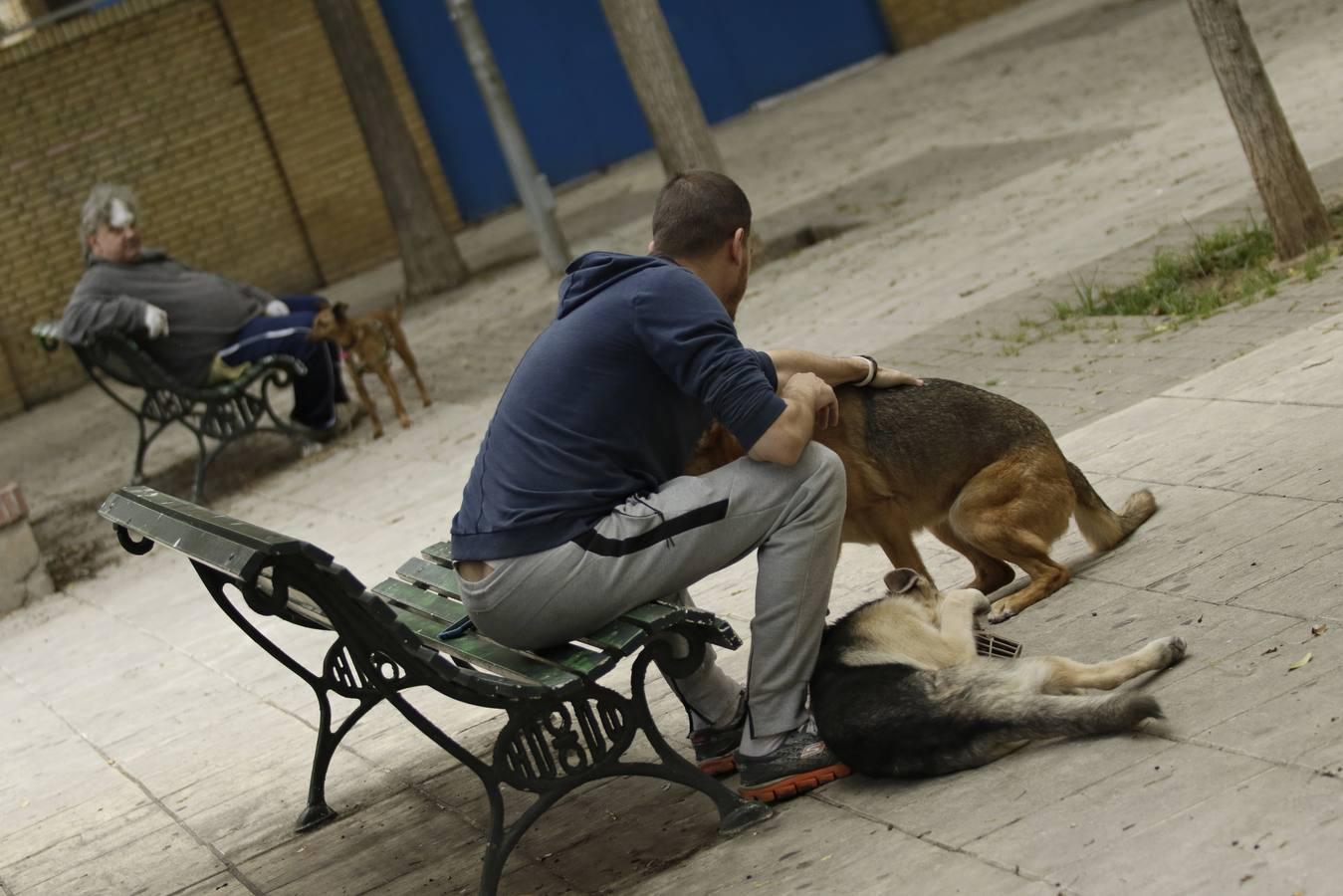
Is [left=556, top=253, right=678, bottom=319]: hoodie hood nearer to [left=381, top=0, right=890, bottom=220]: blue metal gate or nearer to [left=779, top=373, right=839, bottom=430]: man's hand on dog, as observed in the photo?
[left=779, top=373, right=839, bottom=430]: man's hand on dog

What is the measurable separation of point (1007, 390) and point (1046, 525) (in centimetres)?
246

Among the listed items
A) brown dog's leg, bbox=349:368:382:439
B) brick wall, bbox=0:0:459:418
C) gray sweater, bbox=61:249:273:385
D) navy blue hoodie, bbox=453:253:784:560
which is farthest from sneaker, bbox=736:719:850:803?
brick wall, bbox=0:0:459:418

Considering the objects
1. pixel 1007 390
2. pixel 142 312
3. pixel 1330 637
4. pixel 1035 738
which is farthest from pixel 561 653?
pixel 142 312

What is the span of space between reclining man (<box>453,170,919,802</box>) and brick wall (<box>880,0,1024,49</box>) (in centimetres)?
1939

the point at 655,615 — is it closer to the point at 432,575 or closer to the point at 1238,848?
the point at 432,575

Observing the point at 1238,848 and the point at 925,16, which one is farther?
the point at 925,16

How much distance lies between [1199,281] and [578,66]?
48.4 ft

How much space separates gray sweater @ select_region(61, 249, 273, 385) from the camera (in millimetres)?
10258

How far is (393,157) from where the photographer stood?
16.7 m

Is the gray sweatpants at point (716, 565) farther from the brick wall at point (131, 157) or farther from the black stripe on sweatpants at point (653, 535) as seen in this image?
the brick wall at point (131, 157)

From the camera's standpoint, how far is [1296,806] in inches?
126

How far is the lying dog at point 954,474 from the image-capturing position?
16.1 feet

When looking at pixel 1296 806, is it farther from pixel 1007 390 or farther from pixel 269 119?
pixel 269 119

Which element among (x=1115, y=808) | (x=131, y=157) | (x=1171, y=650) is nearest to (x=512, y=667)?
(x=1115, y=808)
